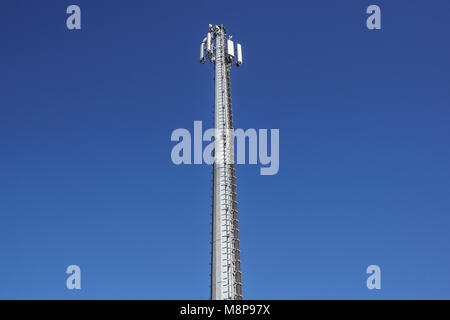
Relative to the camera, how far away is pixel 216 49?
80938 mm

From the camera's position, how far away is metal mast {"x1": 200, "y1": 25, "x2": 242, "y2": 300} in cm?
5916

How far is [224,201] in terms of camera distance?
6438cm

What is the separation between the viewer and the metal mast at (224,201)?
194ft
